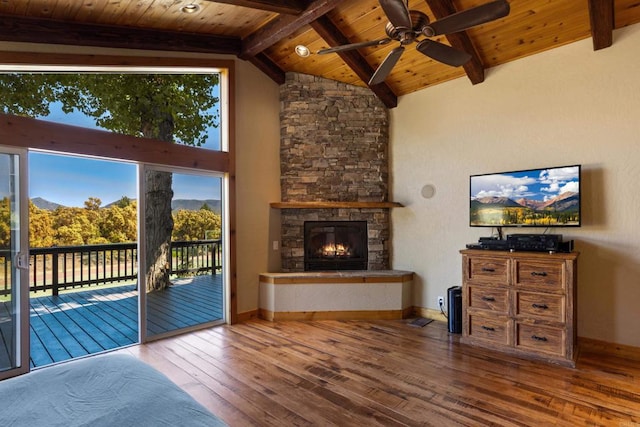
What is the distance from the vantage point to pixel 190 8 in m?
3.59

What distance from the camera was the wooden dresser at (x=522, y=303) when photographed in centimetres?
320

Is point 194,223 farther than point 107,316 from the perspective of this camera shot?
No

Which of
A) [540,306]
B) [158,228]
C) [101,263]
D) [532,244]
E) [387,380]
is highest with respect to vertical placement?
[158,228]

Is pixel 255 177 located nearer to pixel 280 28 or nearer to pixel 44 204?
pixel 280 28

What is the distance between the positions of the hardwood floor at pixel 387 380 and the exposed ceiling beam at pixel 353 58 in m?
3.20

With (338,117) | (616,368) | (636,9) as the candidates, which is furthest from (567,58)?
(616,368)

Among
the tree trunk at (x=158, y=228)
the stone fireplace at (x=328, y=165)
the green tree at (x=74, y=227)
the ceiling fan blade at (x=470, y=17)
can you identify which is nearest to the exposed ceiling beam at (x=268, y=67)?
the stone fireplace at (x=328, y=165)

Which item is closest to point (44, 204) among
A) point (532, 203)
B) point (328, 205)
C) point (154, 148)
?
point (154, 148)

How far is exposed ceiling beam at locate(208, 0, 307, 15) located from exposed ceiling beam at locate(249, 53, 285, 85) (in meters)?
1.27

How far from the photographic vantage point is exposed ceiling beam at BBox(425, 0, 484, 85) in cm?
326

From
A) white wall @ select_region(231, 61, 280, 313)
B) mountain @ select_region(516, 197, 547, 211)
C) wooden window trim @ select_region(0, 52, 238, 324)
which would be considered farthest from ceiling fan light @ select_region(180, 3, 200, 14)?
mountain @ select_region(516, 197, 547, 211)

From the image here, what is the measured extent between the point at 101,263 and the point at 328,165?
3.76 meters

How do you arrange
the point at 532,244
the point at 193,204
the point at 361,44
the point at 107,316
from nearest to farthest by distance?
1. the point at 361,44
2. the point at 532,244
3. the point at 193,204
4. the point at 107,316

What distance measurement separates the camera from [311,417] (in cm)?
238
